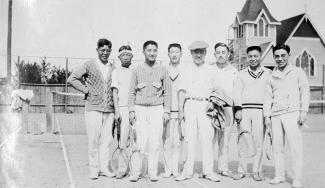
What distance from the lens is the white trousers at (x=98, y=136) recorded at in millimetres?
5371

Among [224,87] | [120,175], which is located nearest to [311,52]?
[224,87]

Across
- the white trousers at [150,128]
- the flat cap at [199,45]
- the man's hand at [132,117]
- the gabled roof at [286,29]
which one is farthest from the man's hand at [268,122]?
the gabled roof at [286,29]

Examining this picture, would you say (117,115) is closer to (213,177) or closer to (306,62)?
(213,177)

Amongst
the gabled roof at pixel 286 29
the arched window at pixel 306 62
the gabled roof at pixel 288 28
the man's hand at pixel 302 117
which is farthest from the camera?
the gabled roof at pixel 286 29

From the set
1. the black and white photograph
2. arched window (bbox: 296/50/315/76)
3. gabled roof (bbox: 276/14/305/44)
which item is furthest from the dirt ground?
gabled roof (bbox: 276/14/305/44)

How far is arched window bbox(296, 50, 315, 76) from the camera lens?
73.2 feet

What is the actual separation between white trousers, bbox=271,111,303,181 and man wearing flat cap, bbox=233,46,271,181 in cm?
20

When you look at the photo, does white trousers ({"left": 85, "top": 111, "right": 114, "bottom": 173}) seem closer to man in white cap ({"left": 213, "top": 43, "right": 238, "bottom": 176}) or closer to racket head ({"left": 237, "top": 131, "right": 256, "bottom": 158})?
man in white cap ({"left": 213, "top": 43, "right": 238, "bottom": 176})

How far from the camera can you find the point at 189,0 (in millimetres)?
5805

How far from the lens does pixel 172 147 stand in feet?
18.0

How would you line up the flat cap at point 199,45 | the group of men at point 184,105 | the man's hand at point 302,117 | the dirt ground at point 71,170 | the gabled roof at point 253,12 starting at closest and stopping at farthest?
1. the dirt ground at point 71,170
2. the man's hand at point 302,117
3. the group of men at point 184,105
4. the flat cap at point 199,45
5. the gabled roof at point 253,12

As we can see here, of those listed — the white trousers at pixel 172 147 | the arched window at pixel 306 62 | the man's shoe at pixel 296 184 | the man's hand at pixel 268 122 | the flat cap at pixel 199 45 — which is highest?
the arched window at pixel 306 62

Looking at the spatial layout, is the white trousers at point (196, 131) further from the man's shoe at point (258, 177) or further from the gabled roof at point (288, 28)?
the gabled roof at point (288, 28)

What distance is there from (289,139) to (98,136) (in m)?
2.40
